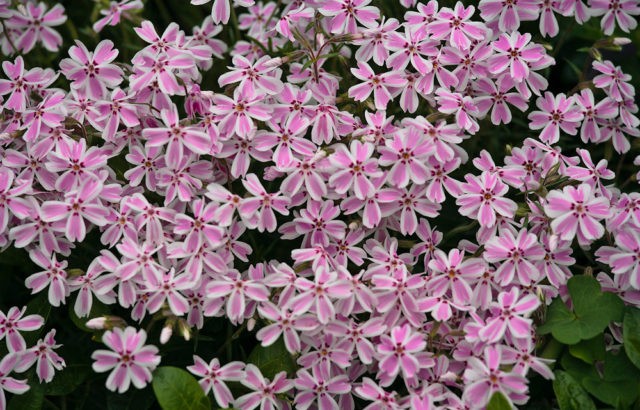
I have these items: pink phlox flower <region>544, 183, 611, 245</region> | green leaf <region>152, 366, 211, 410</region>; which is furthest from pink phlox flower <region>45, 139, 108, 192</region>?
pink phlox flower <region>544, 183, 611, 245</region>

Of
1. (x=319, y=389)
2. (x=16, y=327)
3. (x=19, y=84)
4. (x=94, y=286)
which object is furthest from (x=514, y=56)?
(x=16, y=327)

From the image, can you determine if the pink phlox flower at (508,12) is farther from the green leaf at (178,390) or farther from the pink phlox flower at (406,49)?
the green leaf at (178,390)

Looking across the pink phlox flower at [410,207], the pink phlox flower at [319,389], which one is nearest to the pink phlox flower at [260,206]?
the pink phlox flower at [410,207]

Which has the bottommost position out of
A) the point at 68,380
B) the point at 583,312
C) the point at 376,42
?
the point at 68,380

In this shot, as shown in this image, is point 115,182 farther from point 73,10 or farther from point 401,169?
point 73,10

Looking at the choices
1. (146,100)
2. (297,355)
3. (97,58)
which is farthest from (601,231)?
(97,58)

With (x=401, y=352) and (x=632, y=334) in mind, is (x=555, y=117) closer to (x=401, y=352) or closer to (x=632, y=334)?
(x=632, y=334)
